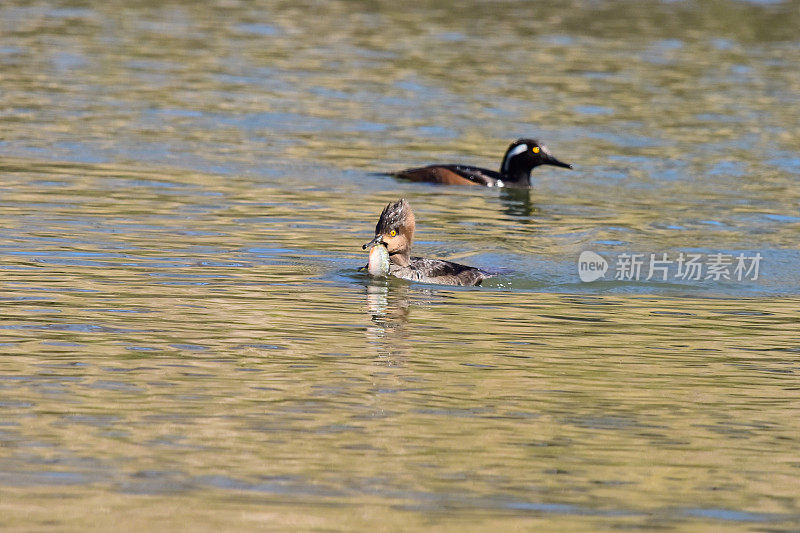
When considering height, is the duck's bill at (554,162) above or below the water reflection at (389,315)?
above

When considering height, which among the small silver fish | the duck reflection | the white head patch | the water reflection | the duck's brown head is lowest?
the water reflection

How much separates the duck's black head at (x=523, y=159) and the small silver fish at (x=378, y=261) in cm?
805

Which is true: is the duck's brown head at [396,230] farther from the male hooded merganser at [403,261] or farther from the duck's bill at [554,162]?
the duck's bill at [554,162]

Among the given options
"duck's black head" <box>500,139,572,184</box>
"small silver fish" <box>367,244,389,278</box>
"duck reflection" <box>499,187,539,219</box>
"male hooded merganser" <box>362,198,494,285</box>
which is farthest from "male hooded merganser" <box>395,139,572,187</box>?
"small silver fish" <box>367,244,389,278</box>

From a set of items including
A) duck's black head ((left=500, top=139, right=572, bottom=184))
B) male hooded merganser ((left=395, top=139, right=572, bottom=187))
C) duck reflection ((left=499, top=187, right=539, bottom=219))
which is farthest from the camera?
duck's black head ((left=500, top=139, right=572, bottom=184))

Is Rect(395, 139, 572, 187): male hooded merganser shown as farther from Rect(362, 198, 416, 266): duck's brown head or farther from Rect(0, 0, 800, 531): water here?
Rect(362, 198, 416, 266): duck's brown head

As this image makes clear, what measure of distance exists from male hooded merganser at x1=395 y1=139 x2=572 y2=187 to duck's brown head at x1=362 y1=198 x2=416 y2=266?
7.21 meters

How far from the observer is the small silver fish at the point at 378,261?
15.7m

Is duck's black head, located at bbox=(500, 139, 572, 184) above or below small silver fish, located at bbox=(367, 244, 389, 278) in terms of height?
above

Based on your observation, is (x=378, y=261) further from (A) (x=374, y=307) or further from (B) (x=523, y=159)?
(B) (x=523, y=159)

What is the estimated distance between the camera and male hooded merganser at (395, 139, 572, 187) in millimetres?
23188

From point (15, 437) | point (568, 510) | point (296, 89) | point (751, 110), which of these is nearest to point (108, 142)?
point (296, 89)

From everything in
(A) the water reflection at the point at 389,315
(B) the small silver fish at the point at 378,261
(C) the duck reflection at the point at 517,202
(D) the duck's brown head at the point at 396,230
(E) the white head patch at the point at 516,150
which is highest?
(E) the white head patch at the point at 516,150

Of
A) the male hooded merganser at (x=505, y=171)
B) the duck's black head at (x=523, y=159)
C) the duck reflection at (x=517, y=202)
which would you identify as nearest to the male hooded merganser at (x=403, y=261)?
the duck reflection at (x=517, y=202)
